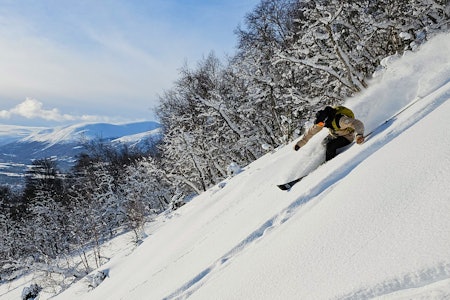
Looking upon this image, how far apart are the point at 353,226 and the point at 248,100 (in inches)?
871

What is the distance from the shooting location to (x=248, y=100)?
24.7 m

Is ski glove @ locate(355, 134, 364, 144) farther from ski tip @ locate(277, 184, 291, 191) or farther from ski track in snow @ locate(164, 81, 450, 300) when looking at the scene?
ski tip @ locate(277, 184, 291, 191)

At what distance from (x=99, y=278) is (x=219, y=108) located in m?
15.7

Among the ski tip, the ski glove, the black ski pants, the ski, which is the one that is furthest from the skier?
the ski tip

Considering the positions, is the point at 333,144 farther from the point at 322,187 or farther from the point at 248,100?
the point at 248,100

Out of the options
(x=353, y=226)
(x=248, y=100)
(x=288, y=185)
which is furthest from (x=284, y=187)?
(x=248, y=100)

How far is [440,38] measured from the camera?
7.66 m

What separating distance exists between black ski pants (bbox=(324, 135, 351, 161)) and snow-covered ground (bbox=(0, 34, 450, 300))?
6.4 inches

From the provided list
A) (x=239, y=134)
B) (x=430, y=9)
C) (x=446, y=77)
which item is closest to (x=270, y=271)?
(x=446, y=77)

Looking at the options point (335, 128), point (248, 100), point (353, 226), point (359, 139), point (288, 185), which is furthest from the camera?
point (248, 100)

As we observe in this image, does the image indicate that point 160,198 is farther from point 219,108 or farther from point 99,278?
point 99,278

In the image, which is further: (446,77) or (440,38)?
(440,38)

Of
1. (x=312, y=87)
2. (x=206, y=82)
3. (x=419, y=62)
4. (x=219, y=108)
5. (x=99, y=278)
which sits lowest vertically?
(x=99, y=278)

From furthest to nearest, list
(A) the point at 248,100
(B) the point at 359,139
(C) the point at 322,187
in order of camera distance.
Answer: (A) the point at 248,100 < (B) the point at 359,139 < (C) the point at 322,187
